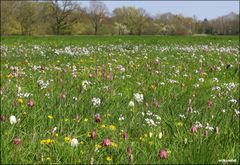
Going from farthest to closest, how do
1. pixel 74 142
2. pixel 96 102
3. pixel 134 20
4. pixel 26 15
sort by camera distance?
1. pixel 134 20
2. pixel 26 15
3. pixel 96 102
4. pixel 74 142

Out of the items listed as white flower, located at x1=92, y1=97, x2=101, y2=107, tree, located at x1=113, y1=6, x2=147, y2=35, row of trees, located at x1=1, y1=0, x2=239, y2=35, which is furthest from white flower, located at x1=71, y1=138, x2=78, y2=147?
tree, located at x1=113, y1=6, x2=147, y2=35

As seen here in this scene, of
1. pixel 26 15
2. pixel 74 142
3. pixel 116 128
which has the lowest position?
pixel 116 128

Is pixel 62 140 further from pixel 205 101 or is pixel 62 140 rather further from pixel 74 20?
pixel 74 20

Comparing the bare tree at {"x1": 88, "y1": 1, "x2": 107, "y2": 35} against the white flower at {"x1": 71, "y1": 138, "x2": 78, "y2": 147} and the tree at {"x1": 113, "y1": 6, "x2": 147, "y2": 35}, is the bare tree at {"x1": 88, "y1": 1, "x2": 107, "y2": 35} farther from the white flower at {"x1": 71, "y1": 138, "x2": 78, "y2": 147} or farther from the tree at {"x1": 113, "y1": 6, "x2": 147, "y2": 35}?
the white flower at {"x1": 71, "y1": 138, "x2": 78, "y2": 147}

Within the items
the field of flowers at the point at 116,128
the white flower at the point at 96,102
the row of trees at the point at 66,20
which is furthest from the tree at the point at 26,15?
the white flower at the point at 96,102

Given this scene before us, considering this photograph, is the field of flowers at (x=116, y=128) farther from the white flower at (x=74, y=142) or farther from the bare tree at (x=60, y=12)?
the bare tree at (x=60, y=12)

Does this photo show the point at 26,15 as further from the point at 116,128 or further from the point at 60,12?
the point at 116,128

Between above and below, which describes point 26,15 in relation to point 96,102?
above

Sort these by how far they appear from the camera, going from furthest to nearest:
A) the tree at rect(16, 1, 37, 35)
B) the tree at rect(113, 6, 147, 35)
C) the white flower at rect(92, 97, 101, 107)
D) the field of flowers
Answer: the tree at rect(113, 6, 147, 35) → the tree at rect(16, 1, 37, 35) → the white flower at rect(92, 97, 101, 107) → the field of flowers

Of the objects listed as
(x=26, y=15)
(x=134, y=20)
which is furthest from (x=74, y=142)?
(x=134, y=20)

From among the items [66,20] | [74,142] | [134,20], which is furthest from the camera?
[134,20]

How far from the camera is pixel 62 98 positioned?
5551 millimetres

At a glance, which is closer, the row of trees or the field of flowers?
the field of flowers

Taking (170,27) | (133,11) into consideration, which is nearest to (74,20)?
(133,11)
